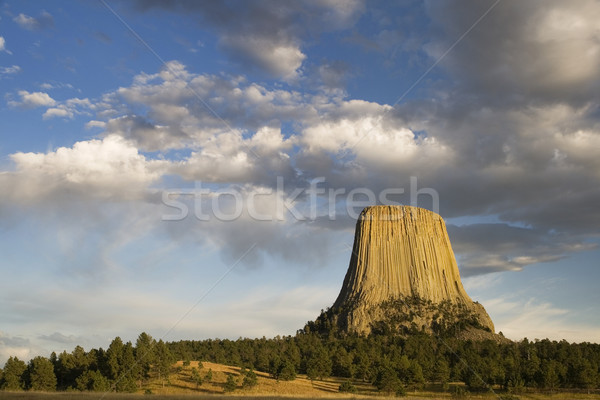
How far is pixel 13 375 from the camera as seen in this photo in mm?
69188

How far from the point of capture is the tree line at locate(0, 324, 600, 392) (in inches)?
2773

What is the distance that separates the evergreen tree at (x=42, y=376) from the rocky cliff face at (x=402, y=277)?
2991 inches

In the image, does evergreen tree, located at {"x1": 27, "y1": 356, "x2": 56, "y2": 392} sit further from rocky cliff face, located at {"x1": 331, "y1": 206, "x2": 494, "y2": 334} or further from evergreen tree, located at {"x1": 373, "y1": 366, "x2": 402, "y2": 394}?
rocky cliff face, located at {"x1": 331, "y1": 206, "x2": 494, "y2": 334}

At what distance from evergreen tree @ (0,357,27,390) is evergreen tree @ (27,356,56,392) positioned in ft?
3.62

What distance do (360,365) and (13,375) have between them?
51.4 meters

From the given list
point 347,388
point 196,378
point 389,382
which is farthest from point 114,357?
point 389,382

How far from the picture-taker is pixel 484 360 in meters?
92.9

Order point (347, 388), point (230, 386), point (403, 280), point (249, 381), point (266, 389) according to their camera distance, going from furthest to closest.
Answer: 1. point (403, 280)
2. point (347, 388)
3. point (266, 389)
4. point (249, 381)
5. point (230, 386)

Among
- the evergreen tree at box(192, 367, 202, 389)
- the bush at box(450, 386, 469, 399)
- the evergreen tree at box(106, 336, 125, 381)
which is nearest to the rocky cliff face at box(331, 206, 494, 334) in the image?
the bush at box(450, 386, 469, 399)

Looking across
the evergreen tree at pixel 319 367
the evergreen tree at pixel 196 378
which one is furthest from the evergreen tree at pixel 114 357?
the evergreen tree at pixel 319 367

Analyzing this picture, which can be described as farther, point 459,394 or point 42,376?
point 459,394

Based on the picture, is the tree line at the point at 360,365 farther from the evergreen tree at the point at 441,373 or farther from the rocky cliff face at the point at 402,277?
the rocky cliff face at the point at 402,277

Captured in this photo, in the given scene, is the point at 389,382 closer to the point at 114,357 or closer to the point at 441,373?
the point at 441,373

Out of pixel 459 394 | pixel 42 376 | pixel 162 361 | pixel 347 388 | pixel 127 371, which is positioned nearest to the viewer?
pixel 42 376
